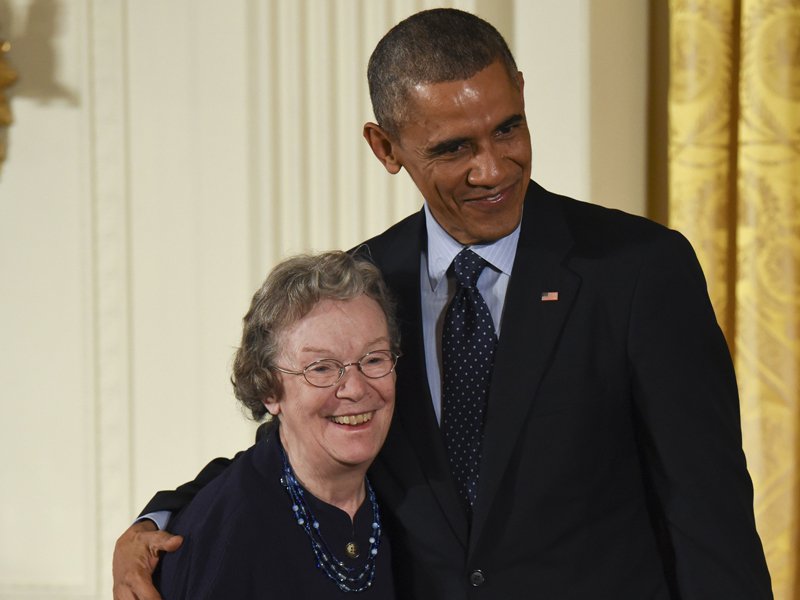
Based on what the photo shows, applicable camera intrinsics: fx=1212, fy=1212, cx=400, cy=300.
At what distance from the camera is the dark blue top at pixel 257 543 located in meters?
1.67

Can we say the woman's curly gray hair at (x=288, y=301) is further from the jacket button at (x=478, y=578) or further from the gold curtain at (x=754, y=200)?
the gold curtain at (x=754, y=200)

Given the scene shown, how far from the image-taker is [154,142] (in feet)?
9.98

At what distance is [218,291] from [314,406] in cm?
132

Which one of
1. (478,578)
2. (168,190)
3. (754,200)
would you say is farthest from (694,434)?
(168,190)

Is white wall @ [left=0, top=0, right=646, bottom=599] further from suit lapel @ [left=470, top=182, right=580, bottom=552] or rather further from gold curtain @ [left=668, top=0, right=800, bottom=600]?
suit lapel @ [left=470, top=182, right=580, bottom=552]

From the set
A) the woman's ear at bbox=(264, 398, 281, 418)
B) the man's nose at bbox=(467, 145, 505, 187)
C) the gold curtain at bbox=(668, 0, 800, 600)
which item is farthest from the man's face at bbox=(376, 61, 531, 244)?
the gold curtain at bbox=(668, 0, 800, 600)

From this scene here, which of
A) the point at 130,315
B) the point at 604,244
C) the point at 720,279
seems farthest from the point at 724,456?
the point at 130,315

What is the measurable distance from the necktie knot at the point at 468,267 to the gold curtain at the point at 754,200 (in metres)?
1.04

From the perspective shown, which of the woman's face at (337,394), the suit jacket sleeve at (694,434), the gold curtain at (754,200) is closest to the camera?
the suit jacket sleeve at (694,434)

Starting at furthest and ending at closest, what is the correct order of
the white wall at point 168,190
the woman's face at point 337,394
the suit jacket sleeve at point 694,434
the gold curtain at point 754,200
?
the white wall at point 168,190
the gold curtain at point 754,200
the woman's face at point 337,394
the suit jacket sleeve at point 694,434

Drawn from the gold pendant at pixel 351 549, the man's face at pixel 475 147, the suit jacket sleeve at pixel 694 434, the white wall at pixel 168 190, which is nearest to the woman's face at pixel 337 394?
the gold pendant at pixel 351 549

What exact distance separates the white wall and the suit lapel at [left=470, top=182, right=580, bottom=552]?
1.04 meters

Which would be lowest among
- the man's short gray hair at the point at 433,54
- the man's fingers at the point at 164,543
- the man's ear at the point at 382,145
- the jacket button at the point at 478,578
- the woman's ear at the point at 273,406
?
the jacket button at the point at 478,578

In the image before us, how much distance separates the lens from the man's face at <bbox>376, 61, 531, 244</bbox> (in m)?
1.66
